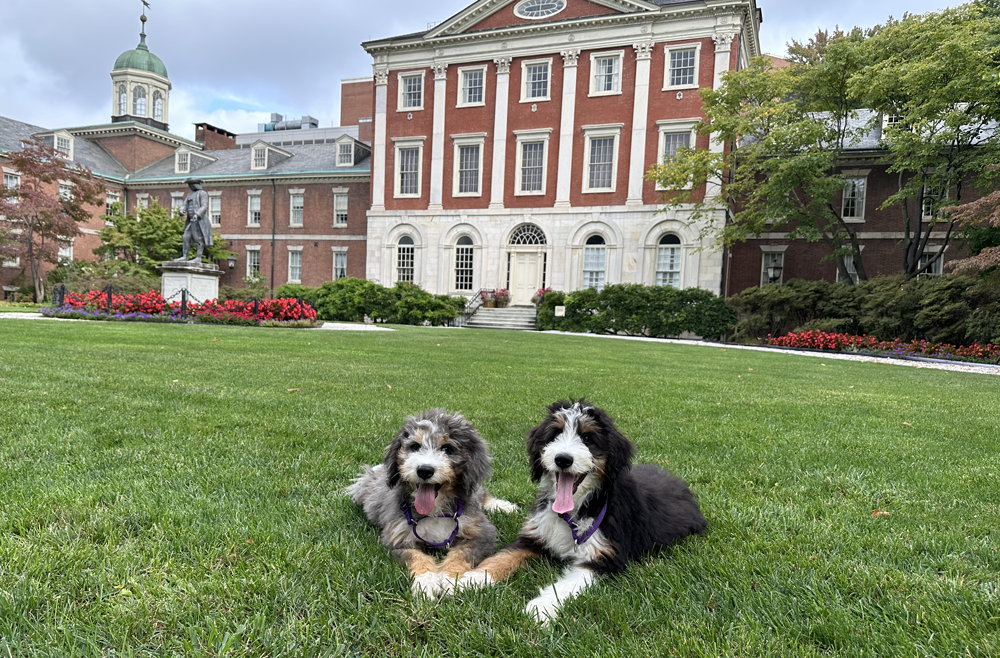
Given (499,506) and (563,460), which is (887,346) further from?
(563,460)

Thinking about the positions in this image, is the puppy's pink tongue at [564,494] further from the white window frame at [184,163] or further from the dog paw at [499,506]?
the white window frame at [184,163]

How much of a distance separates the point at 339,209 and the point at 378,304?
12629 mm

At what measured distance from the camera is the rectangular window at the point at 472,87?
30109mm

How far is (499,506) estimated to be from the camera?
302 cm

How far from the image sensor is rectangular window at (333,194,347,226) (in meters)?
35.5

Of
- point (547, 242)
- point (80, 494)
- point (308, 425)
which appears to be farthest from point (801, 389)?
point (547, 242)

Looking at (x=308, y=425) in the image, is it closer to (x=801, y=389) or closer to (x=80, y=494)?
(x=80, y=494)

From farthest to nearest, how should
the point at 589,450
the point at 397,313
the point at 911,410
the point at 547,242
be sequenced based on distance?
the point at 547,242 < the point at 397,313 < the point at 911,410 < the point at 589,450

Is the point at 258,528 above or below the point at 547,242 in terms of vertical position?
below

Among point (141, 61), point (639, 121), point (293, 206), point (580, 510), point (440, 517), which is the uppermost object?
point (141, 61)

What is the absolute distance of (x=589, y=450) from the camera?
2.21 metres

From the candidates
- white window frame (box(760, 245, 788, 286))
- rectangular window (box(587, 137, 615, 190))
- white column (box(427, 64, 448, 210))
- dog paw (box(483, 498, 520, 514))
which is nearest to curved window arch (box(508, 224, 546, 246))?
rectangular window (box(587, 137, 615, 190))

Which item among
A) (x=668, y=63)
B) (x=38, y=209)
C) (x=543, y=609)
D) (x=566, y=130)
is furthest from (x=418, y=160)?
(x=543, y=609)

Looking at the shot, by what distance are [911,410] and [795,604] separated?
578cm
